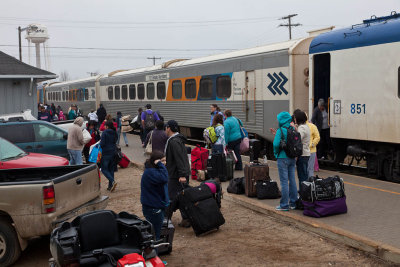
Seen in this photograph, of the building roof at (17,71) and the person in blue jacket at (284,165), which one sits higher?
the building roof at (17,71)

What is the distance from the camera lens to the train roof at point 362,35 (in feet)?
34.2

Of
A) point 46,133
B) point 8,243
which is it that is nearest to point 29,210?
point 8,243

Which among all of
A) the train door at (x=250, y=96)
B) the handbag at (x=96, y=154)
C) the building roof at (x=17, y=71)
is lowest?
the handbag at (x=96, y=154)

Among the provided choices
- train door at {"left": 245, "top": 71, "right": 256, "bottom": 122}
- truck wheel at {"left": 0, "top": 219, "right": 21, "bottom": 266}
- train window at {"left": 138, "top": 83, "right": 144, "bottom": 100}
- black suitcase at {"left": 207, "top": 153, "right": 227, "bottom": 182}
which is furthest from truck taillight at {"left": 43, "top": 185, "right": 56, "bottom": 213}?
train window at {"left": 138, "top": 83, "right": 144, "bottom": 100}

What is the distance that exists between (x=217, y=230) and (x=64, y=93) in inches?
1317

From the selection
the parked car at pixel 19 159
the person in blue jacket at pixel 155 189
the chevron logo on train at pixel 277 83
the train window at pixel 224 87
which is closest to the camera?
the person in blue jacket at pixel 155 189

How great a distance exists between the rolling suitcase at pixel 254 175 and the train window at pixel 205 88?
341 inches

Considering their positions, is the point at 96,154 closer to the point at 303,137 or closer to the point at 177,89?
the point at 303,137

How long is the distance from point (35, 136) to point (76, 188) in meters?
7.07

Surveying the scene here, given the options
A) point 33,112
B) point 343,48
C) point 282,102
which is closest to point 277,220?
point 343,48

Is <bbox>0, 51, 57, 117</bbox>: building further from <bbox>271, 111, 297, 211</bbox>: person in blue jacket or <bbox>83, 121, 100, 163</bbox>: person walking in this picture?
<bbox>271, 111, 297, 211</bbox>: person in blue jacket

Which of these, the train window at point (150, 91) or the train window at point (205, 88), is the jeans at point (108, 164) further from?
the train window at point (150, 91)

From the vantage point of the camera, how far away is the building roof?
19173 mm

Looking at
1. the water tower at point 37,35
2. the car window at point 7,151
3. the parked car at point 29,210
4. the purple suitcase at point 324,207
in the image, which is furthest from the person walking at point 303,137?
the water tower at point 37,35
